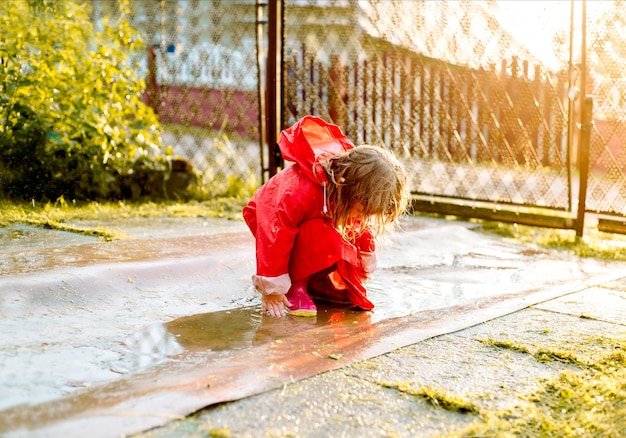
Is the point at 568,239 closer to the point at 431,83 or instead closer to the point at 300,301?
the point at 431,83

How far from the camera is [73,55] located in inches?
227

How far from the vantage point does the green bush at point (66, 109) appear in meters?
5.51

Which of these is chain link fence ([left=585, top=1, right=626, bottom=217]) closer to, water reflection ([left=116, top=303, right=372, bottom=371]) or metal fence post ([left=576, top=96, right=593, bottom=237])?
metal fence post ([left=576, top=96, right=593, bottom=237])

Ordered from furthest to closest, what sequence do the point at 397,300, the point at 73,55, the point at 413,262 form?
the point at 73,55, the point at 413,262, the point at 397,300

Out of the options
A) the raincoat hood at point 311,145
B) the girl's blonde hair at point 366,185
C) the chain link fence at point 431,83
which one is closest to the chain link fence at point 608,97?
the chain link fence at point 431,83

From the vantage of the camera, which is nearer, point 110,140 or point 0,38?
point 0,38

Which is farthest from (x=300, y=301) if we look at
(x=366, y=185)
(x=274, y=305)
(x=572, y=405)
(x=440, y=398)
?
(x=572, y=405)

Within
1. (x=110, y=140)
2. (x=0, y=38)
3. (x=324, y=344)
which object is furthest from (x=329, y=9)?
(x=324, y=344)

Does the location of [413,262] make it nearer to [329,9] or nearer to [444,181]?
[444,181]

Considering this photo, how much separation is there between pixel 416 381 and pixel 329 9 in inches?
165

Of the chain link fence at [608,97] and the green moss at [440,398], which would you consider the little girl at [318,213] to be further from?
the chain link fence at [608,97]

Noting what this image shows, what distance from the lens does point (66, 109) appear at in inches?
227

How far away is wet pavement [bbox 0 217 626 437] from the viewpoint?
6.95 ft

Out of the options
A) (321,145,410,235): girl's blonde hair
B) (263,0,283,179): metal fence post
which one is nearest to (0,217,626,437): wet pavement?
(321,145,410,235): girl's blonde hair
